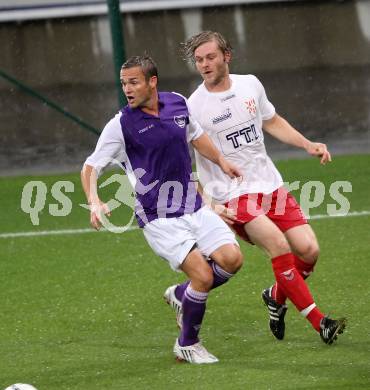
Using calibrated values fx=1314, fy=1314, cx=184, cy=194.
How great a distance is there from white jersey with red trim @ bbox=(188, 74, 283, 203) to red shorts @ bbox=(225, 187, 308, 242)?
0.04 meters

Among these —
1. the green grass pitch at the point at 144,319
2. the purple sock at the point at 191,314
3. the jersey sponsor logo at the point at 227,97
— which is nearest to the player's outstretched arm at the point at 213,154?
the jersey sponsor logo at the point at 227,97

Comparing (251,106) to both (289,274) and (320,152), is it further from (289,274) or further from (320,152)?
(289,274)

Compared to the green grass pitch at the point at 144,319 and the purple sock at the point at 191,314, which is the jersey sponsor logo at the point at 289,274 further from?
the purple sock at the point at 191,314

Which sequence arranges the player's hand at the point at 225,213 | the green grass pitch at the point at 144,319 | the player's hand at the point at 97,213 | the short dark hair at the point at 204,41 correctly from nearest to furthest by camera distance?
the player's hand at the point at 97,213, the green grass pitch at the point at 144,319, the player's hand at the point at 225,213, the short dark hair at the point at 204,41

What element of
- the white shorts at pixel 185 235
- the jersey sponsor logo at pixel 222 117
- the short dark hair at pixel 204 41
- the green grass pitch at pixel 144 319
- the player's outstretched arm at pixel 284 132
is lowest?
the green grass pitch at pixel 144 319

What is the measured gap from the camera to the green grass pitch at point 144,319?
775 centimetres

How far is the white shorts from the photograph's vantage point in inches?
314

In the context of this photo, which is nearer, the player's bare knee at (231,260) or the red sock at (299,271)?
the player's bare knee at (231,260)

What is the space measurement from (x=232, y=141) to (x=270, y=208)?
1.65 feet

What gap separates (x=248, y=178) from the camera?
8.59m

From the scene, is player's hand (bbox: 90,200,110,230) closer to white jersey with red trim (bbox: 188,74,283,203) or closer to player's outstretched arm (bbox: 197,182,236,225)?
player's outstretched arm (bbox: 197,182,236,225)

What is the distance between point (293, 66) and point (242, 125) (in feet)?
27.7

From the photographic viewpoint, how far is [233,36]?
16.8 metres

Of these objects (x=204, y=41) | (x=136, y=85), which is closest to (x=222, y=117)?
(x=204, y=41)
